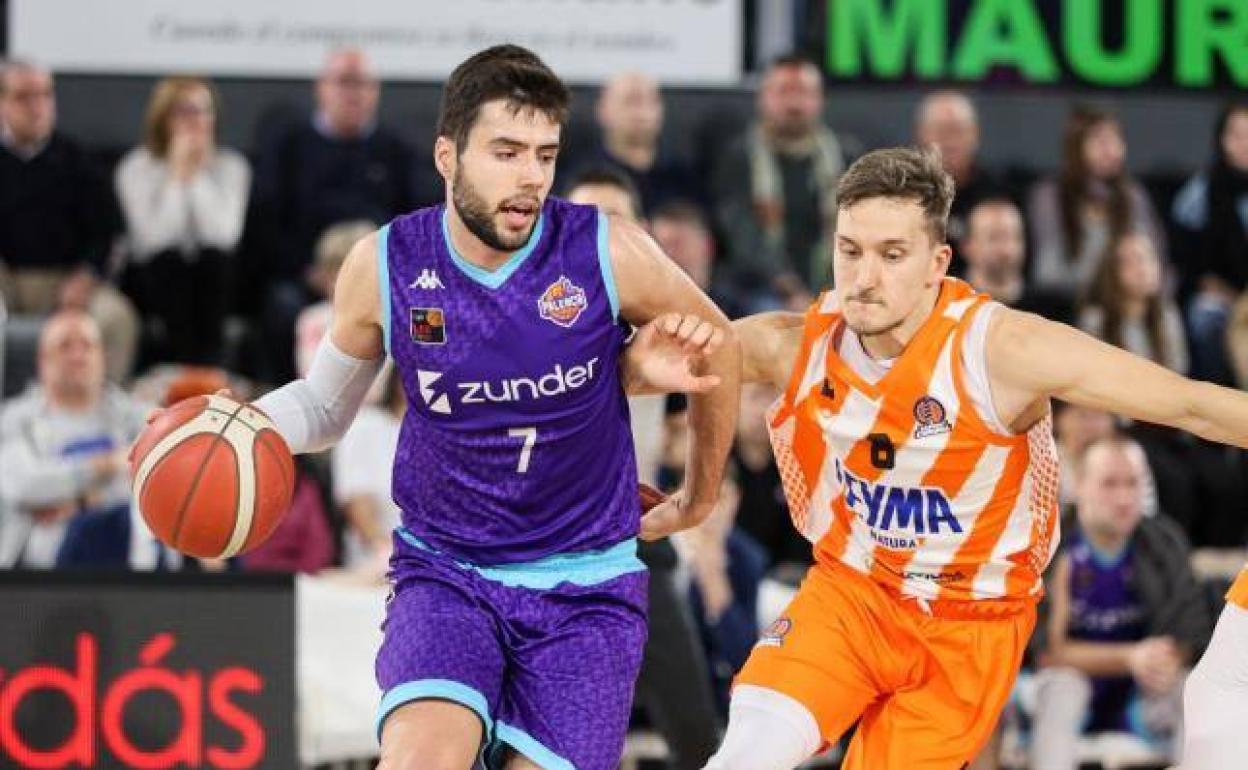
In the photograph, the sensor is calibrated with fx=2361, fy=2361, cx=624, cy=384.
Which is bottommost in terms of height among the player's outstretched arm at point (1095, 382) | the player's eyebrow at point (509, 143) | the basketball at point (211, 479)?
Result: the basketball at point (211, 479)

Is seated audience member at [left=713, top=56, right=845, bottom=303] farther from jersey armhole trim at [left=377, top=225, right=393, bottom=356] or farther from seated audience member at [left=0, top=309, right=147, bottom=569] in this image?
jersey armhole trim at [left=377, top=225, right=393, bottom=356]

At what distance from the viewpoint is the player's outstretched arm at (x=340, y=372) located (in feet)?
18.6

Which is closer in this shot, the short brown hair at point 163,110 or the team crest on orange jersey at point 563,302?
the team crest on orange jersey at point 563,302

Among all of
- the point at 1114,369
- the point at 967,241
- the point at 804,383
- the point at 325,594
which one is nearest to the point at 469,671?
the point at 804,383

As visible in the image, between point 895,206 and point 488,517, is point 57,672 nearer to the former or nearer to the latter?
point 488,517

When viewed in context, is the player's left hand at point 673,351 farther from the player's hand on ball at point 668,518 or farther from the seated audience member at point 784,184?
the seated audience member at point 784,184

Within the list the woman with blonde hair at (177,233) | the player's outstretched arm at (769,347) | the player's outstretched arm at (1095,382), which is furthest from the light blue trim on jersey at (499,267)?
the woman with blonde hair at (177,233)

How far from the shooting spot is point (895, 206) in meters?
5.84

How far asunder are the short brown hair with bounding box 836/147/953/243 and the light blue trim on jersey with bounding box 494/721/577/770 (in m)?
→ 1.54

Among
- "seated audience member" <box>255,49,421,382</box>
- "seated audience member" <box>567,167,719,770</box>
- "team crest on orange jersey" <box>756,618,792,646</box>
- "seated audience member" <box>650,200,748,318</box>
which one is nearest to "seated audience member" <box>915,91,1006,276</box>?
"seated audience member" <box>650,200,748,318</box>

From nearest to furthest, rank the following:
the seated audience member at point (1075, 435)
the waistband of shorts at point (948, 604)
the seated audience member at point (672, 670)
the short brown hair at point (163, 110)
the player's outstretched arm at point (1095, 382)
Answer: the player's outstretched arm at point (1095, 382), the waistband of shorts at point (948, 604), the seated audience member at point (672, 670), the seated audience member at point (1075, 435), the short brown hair at point (163, 110)

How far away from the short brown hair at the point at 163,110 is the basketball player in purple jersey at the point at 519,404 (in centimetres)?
504

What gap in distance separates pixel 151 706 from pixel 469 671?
98.3 inches

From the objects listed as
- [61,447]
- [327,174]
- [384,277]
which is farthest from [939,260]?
[327,174]
